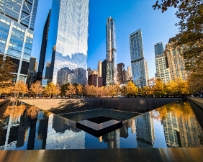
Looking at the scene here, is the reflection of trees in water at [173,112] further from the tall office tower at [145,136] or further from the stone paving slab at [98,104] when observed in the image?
the stone paving slab at [98,104]

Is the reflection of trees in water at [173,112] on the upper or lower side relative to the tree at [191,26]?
lower

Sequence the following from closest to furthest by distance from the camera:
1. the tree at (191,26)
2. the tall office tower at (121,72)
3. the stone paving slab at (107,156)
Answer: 1. the stone paving slab at (107,156)
2. the tree at (191,26)
3. the tall office tower at (121,72)

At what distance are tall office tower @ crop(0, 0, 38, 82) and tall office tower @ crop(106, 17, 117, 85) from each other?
100 m

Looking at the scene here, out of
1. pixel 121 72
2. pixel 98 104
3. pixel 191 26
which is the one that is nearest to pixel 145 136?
pixel 191 26

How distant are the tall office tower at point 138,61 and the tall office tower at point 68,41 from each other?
61450mm

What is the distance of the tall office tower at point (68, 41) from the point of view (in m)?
72.9

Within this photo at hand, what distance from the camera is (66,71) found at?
76562 mm

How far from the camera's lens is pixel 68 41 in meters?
81.9

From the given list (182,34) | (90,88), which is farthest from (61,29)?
(182,34)

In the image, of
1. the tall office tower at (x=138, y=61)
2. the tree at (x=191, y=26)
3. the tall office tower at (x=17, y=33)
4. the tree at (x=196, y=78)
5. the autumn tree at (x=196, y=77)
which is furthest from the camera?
the tall office tower at (x=138, y=61)

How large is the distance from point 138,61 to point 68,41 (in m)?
83.7

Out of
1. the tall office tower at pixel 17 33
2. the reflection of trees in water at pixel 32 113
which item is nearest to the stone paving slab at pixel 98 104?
the reflection of trees in water at pixel 32 113

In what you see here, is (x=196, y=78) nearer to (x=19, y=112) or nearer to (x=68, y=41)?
(x=19, y=112)

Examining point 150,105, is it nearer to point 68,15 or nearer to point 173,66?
point 173,66
